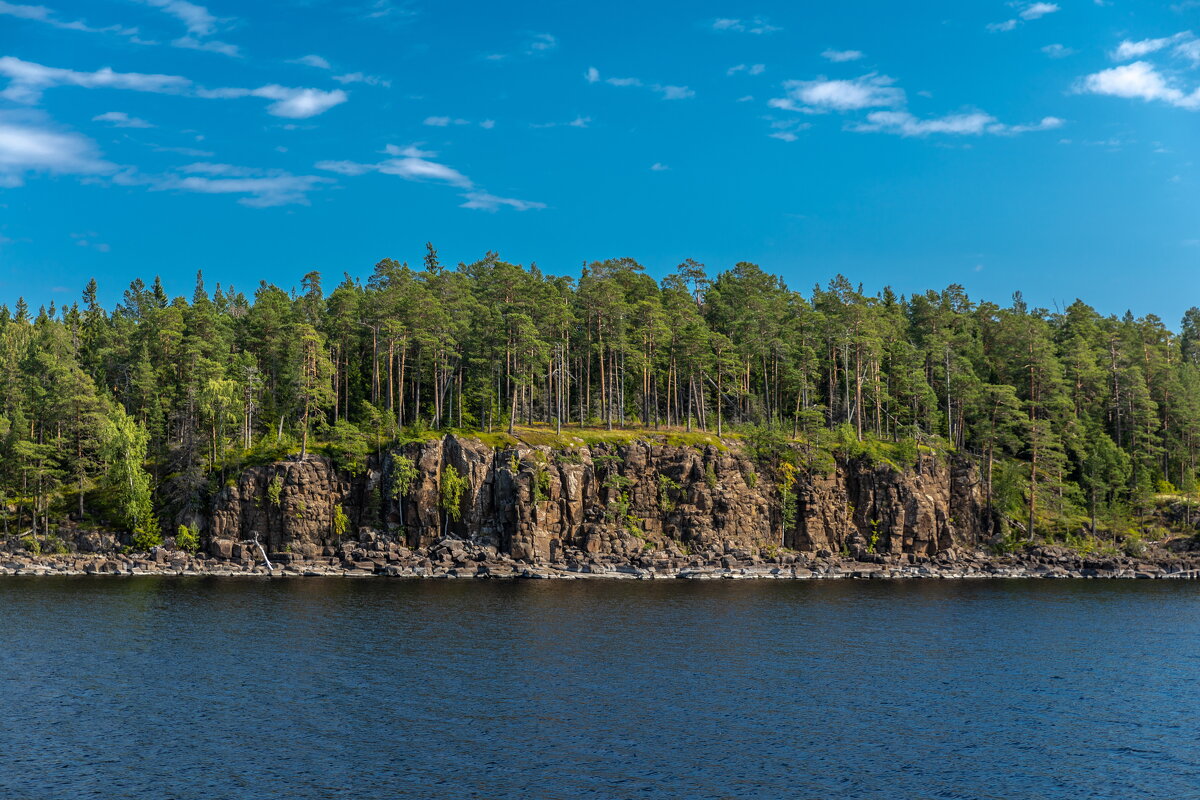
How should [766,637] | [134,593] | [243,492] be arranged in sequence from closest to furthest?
[766,637] < [134,593] < [243,492]

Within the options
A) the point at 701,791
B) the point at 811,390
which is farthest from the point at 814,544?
the point at 701,791

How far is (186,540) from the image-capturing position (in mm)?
99250

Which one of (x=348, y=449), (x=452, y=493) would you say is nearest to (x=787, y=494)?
(x=452, y=493)

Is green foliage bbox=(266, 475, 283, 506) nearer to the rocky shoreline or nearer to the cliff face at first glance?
the cliff face

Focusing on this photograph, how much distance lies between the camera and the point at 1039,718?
149 ft

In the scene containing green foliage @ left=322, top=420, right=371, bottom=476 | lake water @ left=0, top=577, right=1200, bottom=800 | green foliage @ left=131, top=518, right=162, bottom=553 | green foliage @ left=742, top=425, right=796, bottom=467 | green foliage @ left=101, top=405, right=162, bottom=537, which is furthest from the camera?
green foliage @ left=742, top=425, right=796, bottom=467

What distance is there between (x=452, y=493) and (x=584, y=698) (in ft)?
186

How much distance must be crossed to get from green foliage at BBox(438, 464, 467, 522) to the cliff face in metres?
0.39

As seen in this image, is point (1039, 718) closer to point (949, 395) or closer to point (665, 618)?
point (665, 618)

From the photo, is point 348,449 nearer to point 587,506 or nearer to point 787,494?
point 587,506

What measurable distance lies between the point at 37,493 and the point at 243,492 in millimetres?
25267

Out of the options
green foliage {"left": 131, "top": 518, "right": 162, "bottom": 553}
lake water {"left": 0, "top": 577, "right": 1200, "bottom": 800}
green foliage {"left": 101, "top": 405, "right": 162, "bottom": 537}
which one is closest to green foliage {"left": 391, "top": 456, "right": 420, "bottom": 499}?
lake water {"left": 0, "top": 577, "right": 1200, "bottom": 800}

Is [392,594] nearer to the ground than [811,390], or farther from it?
nearer to the ground

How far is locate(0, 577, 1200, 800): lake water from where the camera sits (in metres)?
35.8
